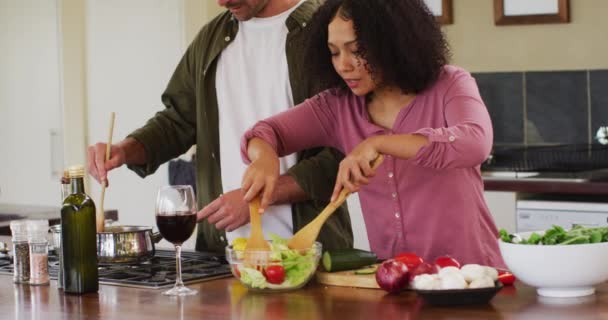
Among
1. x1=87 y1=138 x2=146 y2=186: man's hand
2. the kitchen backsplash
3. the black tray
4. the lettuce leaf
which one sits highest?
the kitchen backsplash

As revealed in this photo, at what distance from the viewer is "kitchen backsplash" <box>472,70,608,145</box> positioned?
4.97 meters

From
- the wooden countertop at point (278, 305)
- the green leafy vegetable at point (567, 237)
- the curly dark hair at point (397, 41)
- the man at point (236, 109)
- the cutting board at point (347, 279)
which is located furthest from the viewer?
the man at point (236, 109)

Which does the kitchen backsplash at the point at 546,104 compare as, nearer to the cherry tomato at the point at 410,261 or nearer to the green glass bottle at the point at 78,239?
the cherry tomato at the point at 410,261

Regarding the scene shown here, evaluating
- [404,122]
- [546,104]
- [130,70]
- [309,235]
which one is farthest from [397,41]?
[130,70]

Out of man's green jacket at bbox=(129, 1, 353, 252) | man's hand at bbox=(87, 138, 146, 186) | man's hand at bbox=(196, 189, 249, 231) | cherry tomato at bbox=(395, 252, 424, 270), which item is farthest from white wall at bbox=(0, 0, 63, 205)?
cherry tomato at bbox=(395, 252, 424, 270)

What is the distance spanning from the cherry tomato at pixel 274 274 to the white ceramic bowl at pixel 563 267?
1.71 feet

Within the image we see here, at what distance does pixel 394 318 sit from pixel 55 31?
15.5 feet

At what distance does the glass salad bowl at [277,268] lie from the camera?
2.36 metres

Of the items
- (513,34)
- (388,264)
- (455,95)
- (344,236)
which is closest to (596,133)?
(513,34)

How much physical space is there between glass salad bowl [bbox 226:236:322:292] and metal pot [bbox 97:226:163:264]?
0.50 meters

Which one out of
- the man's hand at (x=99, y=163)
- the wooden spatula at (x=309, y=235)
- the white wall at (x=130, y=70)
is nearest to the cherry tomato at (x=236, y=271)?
the wooden spatula at (x=309, y=235)

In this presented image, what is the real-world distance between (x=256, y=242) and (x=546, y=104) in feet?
9.71

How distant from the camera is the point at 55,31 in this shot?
6332mm

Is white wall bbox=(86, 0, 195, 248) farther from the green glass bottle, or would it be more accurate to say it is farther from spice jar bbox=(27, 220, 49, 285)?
the green glass bottle
